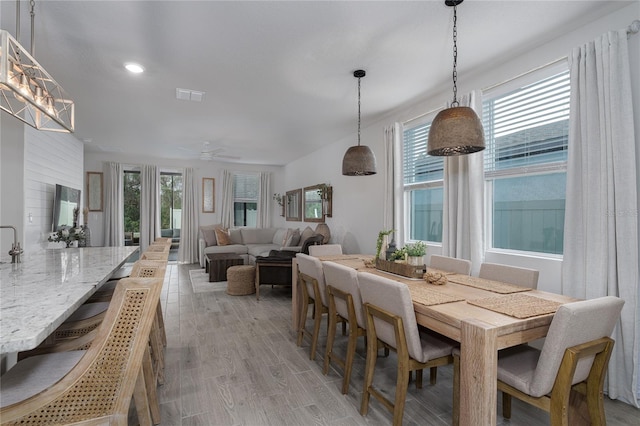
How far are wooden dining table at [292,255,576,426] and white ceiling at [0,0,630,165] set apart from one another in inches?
76.6

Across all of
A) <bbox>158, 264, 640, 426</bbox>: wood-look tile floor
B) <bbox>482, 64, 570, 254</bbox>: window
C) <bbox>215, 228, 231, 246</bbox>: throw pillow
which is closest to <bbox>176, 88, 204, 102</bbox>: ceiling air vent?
<bbox>158, 264, 640, 426</bbox>: wood-look tile floor

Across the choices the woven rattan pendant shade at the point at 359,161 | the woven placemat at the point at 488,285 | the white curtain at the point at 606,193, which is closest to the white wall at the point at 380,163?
the white curtain at the point at 606,193

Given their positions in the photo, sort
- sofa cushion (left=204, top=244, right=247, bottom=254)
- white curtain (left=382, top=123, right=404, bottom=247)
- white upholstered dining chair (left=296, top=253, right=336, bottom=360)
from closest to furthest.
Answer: white upholstered dining chair (left=296, top=253, right=336, bottom=360) → white curtain (left=382, top=123, right=404, bottom=247) → sofa cushion (left=204, top=244, right=247, bottom=254)

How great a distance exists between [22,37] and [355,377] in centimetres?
384

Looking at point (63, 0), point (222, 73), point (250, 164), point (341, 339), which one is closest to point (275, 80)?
point (222, 73)

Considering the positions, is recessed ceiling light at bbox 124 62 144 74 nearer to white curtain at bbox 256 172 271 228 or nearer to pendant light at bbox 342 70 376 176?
pendant light at bbox 342 70 376 176

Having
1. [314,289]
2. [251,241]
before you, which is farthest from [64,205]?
[314,289]

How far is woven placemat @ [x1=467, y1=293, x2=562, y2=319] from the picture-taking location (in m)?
1.67

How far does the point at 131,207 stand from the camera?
305 inches

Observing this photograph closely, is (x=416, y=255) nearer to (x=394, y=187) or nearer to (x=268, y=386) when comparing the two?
(x=268, y=386)

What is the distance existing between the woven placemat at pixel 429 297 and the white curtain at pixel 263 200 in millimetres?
7202

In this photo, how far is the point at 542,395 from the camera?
1520 mm

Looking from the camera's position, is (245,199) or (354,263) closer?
(354,263)

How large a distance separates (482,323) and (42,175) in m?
5.72
